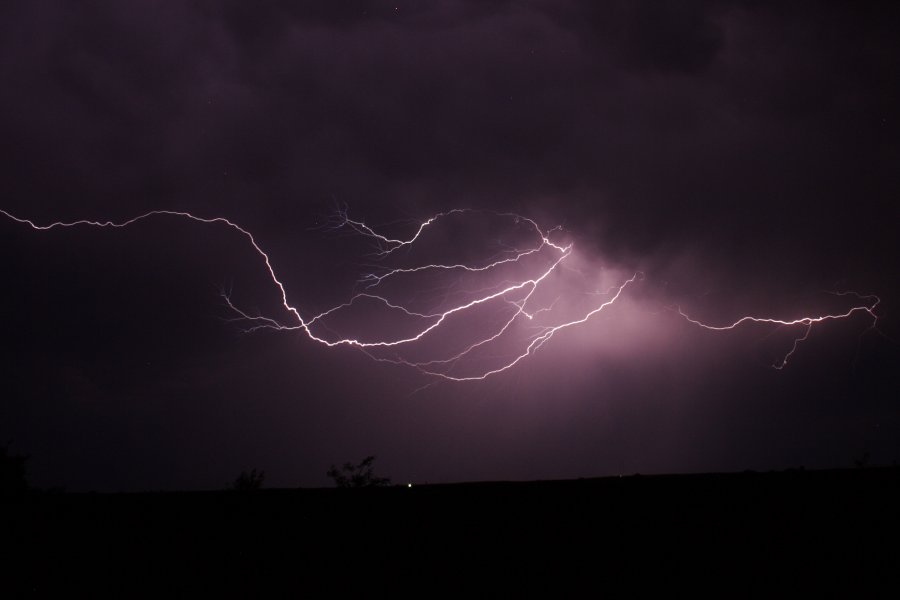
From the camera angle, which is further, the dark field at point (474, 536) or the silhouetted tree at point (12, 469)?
the silhouetted tree at point (12, 469)

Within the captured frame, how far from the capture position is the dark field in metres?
2.46

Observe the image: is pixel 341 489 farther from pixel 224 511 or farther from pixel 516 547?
pixel 516 547

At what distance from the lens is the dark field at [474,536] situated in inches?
96.9

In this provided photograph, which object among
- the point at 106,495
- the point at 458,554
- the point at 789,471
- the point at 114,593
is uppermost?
the point at 789,471

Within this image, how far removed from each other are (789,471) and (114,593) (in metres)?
3.40

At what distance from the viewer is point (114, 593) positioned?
2750 millimetres

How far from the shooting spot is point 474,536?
9.02ft

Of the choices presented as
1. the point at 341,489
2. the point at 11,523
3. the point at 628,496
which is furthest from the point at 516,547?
the point at 11,523

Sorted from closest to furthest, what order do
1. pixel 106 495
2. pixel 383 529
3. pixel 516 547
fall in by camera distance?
pixel 516 547, pixel 383 529, pixel 106 495

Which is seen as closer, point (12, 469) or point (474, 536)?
point (474, 536)

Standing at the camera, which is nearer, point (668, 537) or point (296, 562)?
point (668, 537)

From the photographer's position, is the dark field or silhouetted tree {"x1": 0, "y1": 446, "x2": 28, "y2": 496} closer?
the dark field

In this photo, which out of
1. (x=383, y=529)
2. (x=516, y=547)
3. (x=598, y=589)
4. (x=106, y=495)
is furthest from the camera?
(x=106, y=495)

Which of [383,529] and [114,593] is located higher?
[383,529]
